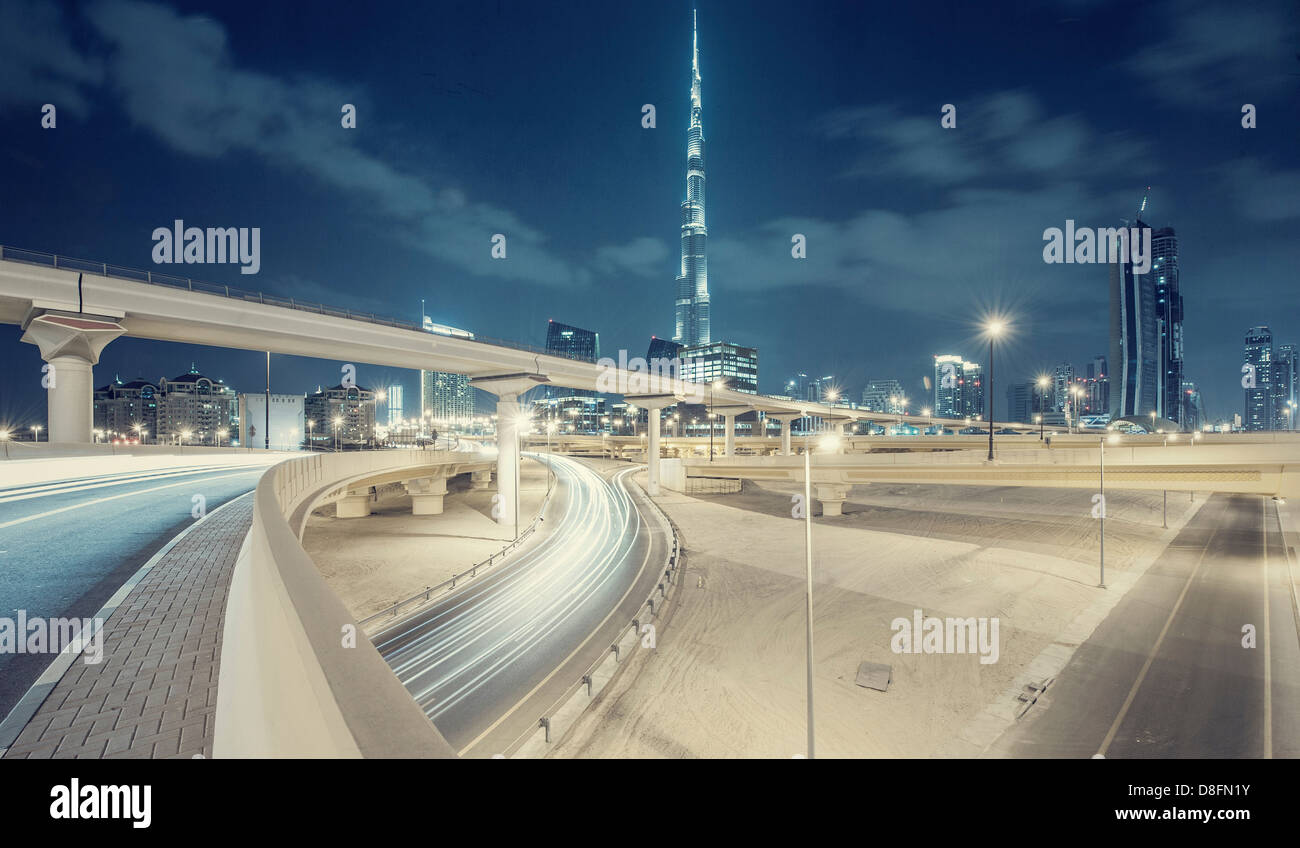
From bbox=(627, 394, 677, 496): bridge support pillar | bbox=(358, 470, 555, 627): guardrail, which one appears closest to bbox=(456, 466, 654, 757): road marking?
bbox=(358, 470, 555, 627): guardrail

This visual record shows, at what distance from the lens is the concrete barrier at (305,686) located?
2.30m

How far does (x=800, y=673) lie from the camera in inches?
634

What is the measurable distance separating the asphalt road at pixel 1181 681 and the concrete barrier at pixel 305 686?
49.1 ft

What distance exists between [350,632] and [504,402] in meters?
40.6

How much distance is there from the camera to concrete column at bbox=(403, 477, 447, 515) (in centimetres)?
4921

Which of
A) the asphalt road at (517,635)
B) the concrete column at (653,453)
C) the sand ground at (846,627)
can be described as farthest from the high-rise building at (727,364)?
the asphalt road at (517,635)

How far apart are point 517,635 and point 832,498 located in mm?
35147

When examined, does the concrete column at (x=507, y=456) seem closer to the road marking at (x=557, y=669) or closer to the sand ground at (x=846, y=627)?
the sand ground at (x=846, y=627)

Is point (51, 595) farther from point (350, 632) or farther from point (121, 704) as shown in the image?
point (350, 632)

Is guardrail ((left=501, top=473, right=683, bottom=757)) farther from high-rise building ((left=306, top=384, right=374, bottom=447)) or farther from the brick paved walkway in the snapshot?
high-rise building ((left=306, top=384, right=374, bottom=447))

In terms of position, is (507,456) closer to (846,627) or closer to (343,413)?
(846,627)

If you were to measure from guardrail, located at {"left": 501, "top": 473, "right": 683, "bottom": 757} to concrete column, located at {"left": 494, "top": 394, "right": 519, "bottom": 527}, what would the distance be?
64.6 ft

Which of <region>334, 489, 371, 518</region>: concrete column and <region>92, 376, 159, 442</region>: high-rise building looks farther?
<region>92, 376, 159, 442</region>: high-rise building
